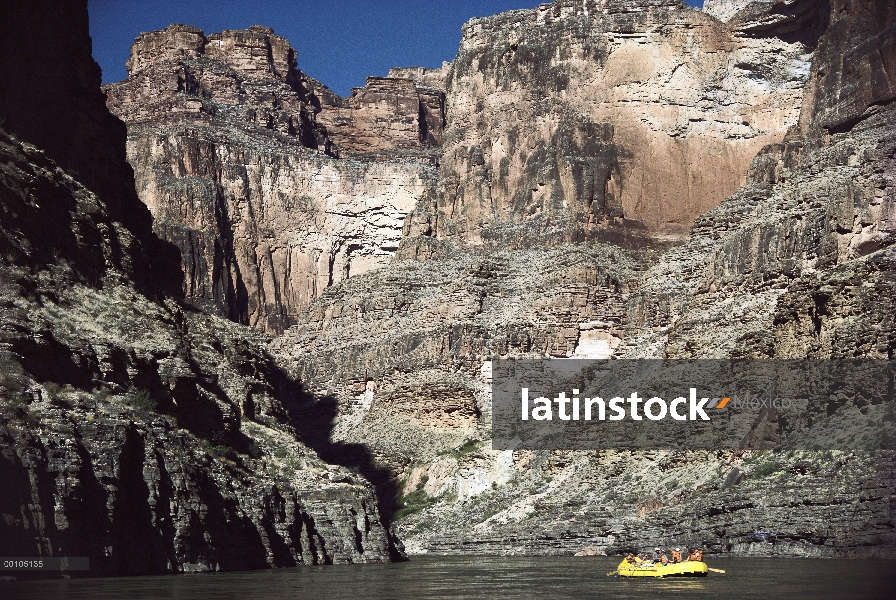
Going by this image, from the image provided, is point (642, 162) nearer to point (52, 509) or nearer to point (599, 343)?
point (599, 343)

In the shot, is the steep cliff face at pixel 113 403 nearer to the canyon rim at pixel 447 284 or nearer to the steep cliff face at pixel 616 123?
the canyon rim at pixel 447 284

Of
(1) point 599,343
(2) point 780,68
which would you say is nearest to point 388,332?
(1) point 599,343

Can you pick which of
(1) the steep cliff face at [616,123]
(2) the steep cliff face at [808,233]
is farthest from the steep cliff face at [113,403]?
(1) the steep cliff face at [616,123]

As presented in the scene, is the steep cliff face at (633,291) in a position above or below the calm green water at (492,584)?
above

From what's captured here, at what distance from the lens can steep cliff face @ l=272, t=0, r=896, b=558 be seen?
8500 centimetres

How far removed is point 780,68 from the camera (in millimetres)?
158625

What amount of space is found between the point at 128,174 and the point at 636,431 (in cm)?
3644

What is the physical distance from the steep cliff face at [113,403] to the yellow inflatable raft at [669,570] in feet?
49.0

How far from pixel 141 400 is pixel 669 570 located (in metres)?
23.6

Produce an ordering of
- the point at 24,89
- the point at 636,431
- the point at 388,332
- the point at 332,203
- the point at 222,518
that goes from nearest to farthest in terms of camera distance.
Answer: the point at 222,518 → the point at 24,89 → the point at 636,431 → the point at 388,332 → the point at 332,203

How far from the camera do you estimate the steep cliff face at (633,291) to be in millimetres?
85000

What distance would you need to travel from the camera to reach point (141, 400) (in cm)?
6938

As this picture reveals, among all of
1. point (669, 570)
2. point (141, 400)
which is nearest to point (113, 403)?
point (141, 400)

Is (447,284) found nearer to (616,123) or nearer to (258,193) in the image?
(616,123)
